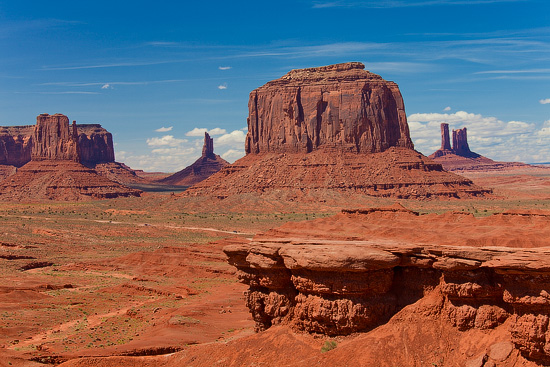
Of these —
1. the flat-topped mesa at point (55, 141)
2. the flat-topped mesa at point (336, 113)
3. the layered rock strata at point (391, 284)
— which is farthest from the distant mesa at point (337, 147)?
the layered rock strata at point (391, 284)

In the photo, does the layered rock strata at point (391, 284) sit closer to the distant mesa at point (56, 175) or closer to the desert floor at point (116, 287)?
the desert floor at point (116, 287)

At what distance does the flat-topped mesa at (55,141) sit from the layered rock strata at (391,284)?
15398 cm

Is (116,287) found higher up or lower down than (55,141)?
lower down

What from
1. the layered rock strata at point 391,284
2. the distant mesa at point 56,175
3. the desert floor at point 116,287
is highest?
the distant mesa at point 56,175

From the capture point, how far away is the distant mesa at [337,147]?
118 meters

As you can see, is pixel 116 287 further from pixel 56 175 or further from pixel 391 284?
pixel 56 175

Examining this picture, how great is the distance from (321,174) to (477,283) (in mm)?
103747

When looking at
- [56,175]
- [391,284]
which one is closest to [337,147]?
[56,175]

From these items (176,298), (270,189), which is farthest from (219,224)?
(176,298)

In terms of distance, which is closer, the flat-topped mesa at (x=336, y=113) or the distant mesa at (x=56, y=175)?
the flat-topped mesa at (x=336, y=113)

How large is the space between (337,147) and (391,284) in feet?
353

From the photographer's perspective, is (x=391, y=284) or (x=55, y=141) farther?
(x=55, y=141)

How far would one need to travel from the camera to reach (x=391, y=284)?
18.3 meters

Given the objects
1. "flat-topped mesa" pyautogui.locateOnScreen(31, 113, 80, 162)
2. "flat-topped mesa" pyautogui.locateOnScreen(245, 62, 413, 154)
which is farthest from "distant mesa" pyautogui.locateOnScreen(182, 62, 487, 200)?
"flat-topped mesa" pyautogui.locateOnScreen(31, 113, 80, 162)
